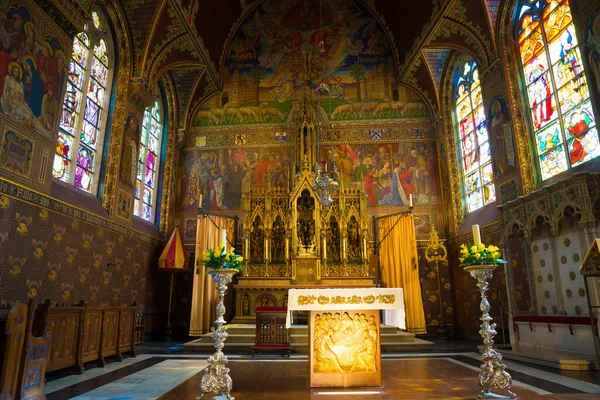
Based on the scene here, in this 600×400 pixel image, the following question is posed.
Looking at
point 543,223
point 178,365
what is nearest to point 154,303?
point 178,365

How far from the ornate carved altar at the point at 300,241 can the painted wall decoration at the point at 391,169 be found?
5.99 feet

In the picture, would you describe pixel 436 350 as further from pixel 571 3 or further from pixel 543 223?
pixel 571 3

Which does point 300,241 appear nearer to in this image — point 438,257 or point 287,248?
point 287,248

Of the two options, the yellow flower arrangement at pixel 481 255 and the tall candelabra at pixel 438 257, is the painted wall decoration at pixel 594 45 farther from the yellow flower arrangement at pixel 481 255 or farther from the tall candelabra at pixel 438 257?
the tall candelabra at pixel 438 257

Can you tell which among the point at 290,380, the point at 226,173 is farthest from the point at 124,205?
the point at 290,380

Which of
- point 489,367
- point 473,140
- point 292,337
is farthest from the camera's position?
point 473,140

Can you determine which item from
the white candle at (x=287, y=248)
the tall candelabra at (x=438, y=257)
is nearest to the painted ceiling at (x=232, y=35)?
the tall candelabra at (x=438, y=257)

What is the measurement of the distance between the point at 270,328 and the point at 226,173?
25.0 ft

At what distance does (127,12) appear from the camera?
459 inches

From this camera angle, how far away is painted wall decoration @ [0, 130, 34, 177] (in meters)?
7.27

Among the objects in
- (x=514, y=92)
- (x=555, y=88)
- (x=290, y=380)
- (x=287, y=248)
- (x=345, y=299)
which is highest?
(x=514, y=92)

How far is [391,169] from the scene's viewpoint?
1523 centimetres

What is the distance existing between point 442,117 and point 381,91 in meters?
2.81

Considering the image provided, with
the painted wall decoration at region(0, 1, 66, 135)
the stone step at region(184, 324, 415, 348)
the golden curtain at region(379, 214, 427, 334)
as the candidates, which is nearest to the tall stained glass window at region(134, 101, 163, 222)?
the painted wall decoration at region(0, 1, 66, 135)
